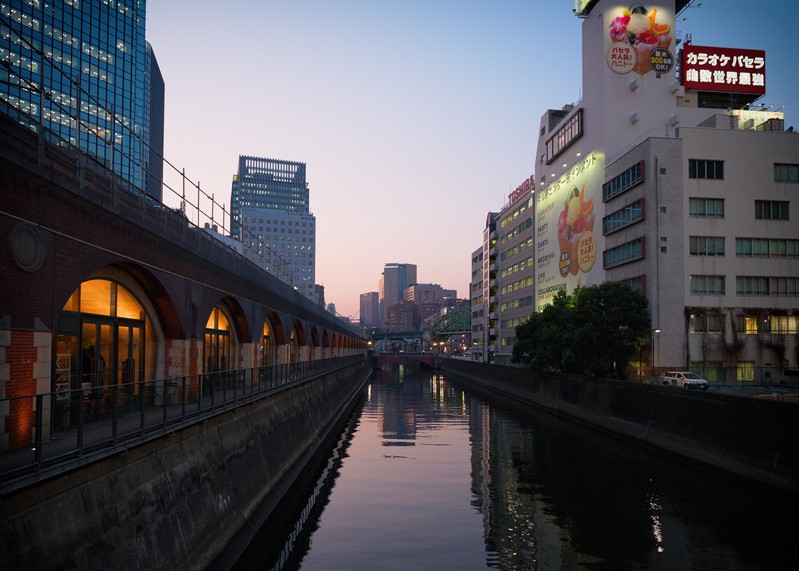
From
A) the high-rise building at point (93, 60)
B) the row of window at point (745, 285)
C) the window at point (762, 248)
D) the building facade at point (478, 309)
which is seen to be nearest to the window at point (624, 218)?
the row of window at point (745, 285)

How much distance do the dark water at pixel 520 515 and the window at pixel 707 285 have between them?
23.5 m

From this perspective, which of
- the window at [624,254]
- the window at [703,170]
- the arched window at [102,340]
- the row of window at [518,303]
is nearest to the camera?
the arched window at [102,340]

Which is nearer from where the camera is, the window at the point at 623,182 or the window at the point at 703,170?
the window at the point at 703,170

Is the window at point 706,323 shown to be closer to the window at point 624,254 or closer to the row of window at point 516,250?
the window at point 624,254

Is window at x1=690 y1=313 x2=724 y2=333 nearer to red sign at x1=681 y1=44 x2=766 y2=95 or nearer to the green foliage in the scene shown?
the green foliage

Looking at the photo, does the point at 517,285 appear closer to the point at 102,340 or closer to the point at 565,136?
the point at 565,136

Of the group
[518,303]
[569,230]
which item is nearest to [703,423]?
[569,230]

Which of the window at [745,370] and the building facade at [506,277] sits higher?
the building facade at [506,277]

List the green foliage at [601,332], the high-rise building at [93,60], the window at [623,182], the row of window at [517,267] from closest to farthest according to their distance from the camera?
the green foliage at [601,332] → the window at [623,182] → the row of window at [517,267] → the high-rise building at [93,60]

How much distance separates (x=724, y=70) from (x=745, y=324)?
31215mm

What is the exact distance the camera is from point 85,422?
37.8ft

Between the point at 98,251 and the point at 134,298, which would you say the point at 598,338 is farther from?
the point at 98,251

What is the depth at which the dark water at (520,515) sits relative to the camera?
60.0ft

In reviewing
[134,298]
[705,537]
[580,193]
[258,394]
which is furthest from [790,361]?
[134,298]
